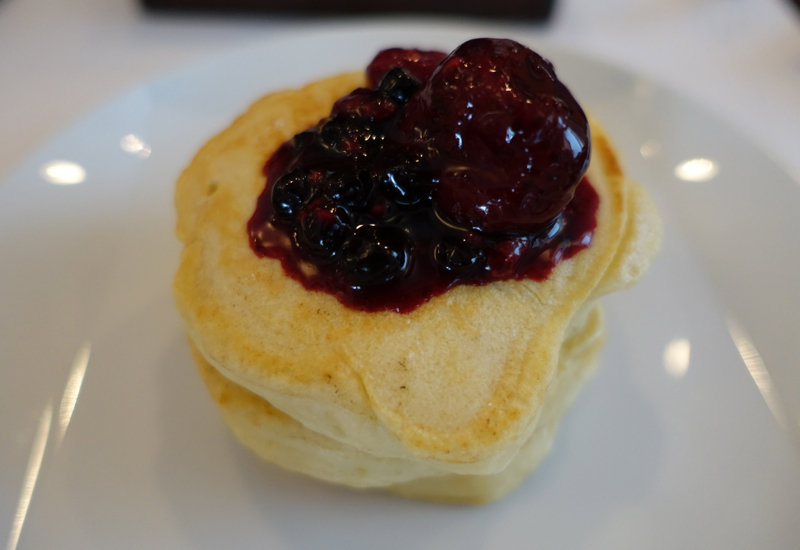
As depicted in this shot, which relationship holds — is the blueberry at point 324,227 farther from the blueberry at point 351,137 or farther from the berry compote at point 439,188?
the blueberry at point 351,137

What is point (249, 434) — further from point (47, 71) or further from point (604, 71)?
point (47, 71)

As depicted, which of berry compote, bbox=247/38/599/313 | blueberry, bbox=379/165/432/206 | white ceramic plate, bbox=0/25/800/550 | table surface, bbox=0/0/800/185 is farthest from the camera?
table surface, bbox=0/0/800/185

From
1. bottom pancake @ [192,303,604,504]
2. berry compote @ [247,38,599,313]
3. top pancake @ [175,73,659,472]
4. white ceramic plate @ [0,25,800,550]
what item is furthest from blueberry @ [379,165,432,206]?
white ceramic plate @ [0,25,800,550]

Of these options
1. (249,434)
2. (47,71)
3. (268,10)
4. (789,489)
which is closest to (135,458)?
(249,434)

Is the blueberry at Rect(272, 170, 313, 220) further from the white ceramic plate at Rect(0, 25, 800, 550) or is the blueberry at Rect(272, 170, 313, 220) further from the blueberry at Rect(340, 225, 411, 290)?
the white ceramic plate at Rect(0, 25, 800, 550)

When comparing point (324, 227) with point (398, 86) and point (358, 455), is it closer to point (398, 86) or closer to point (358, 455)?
point (398, 86)

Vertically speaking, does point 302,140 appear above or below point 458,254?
above

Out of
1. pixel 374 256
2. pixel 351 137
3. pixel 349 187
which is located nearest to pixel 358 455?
pixel 374 256
